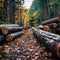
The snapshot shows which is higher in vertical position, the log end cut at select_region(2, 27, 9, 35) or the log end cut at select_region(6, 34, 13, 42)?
the log end cut at select_region(2, 27, 9, 35)

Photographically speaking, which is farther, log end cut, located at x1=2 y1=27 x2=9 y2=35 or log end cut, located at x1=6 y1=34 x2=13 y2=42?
log end cut, located at x1=6 y1=34 x2=13 y2=42

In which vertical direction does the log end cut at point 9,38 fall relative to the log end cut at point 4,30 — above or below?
below

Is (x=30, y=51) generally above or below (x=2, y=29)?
below

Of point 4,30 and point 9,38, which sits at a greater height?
point 4,30

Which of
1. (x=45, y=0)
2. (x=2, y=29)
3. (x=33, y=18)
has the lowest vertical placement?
(x=33, y=18)

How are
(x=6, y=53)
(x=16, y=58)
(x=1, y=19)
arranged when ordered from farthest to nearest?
(x=1, y=19), (x=6, y=53), (x=16, y=58)

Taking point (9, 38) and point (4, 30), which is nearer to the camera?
point (4, 30)

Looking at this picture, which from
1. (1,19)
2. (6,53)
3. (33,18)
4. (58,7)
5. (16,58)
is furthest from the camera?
(33,18)

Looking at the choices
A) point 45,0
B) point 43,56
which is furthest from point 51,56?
point 45,0

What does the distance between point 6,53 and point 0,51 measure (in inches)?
14.2

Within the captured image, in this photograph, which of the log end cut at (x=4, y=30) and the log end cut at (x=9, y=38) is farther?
the log end cut at (x=9, y=38)

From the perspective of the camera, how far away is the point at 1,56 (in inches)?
297

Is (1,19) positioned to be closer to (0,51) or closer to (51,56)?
(0,51)

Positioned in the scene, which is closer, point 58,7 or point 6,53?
point 6,53
